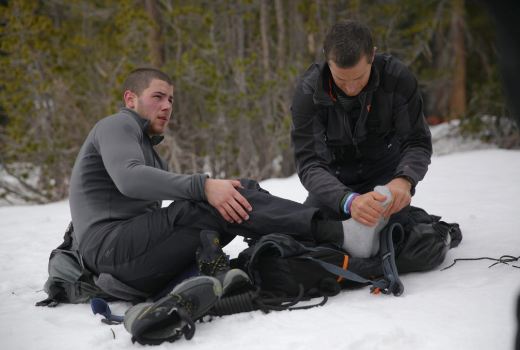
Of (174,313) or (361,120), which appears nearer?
(174,313)

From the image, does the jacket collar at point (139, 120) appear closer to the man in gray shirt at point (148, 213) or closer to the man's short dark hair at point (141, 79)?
the man in gray shirt at point (148, 213)

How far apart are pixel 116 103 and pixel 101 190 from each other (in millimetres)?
6496

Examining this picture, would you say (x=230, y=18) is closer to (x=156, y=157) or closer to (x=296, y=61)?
(x=296, y=61)

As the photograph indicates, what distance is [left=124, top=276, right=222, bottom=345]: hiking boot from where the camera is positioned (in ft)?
6.48

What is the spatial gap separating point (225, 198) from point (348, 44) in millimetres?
1006

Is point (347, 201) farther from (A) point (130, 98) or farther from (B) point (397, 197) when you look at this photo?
(A) point (130, 98)

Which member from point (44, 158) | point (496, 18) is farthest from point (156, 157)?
point (44, 158)

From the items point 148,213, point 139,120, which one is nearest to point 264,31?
point 139,120

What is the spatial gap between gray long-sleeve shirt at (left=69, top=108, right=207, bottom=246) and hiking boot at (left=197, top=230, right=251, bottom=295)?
0.20 meters

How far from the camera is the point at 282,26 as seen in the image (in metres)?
9.60

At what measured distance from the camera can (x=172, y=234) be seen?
2.43 meters

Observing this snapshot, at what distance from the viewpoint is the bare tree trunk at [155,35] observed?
872 cm

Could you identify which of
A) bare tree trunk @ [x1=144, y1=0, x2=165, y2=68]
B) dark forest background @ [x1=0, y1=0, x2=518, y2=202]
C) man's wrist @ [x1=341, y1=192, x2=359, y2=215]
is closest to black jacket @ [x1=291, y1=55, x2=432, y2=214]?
man's wrist @ [x1=341, y1=192, x2=359, y2=215]

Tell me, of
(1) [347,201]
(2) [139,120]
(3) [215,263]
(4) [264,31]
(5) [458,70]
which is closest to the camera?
(3) [215,263]
